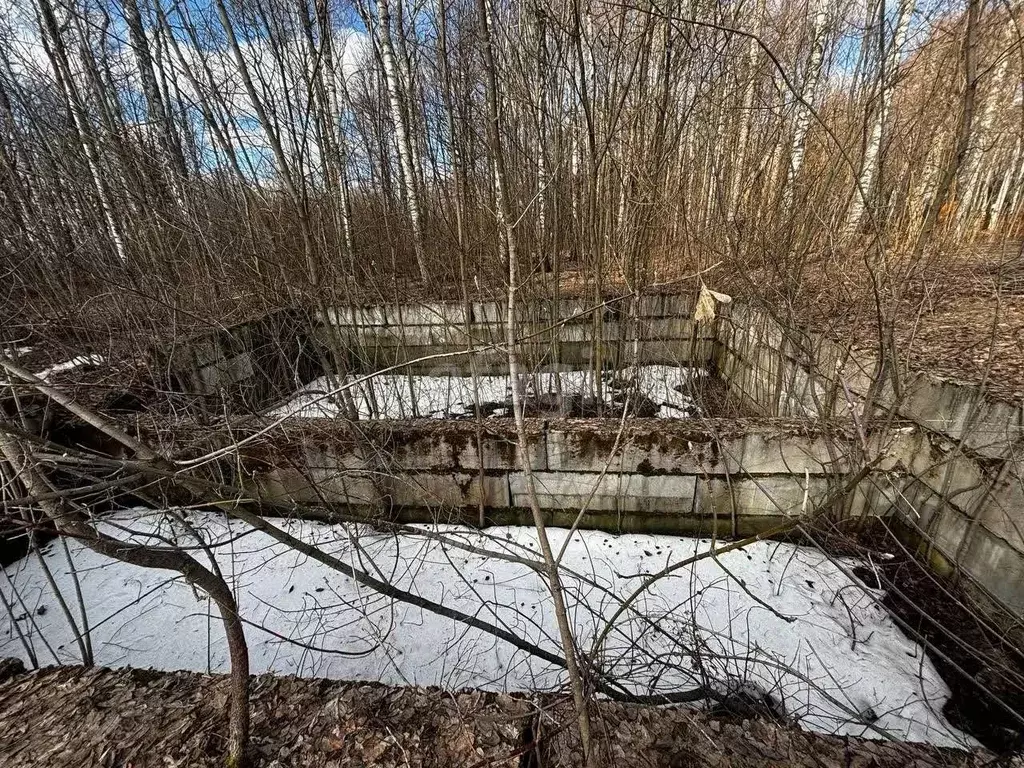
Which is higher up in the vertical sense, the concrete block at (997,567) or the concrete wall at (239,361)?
the concrete wall at (239,361)

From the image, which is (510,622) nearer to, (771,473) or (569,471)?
(569,471)

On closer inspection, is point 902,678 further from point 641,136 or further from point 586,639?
point 641,136

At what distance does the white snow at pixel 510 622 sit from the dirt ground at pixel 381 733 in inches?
30.4

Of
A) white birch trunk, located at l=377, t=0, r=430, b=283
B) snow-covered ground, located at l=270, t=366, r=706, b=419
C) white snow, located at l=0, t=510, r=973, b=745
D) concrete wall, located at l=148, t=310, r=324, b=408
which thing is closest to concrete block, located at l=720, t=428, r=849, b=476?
white snow, located at l=0, t=510, r=973, b=745

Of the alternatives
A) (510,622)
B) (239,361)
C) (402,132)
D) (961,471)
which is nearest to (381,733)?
(510,622)

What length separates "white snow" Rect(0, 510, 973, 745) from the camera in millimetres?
2150

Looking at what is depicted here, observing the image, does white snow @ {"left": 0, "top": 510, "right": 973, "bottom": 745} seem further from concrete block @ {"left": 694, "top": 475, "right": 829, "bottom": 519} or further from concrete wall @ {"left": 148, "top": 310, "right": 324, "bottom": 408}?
concrete wall @ {"left": 148, "top": 310, "right": 324, "bottom": 408}

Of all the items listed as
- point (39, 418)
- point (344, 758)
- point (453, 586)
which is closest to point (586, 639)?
point (453, 586)

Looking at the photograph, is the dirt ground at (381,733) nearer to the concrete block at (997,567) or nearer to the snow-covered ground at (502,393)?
the concrete block at (997,567)

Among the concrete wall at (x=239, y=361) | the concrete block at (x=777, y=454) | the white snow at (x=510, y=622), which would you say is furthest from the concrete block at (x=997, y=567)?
the concrete wall at (x=239, y=361)

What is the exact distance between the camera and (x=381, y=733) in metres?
1.21

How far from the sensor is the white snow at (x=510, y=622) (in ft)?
7.06

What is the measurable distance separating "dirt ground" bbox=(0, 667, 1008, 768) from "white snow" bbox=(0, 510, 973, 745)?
77 cm

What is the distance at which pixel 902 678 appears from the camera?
2160mm
